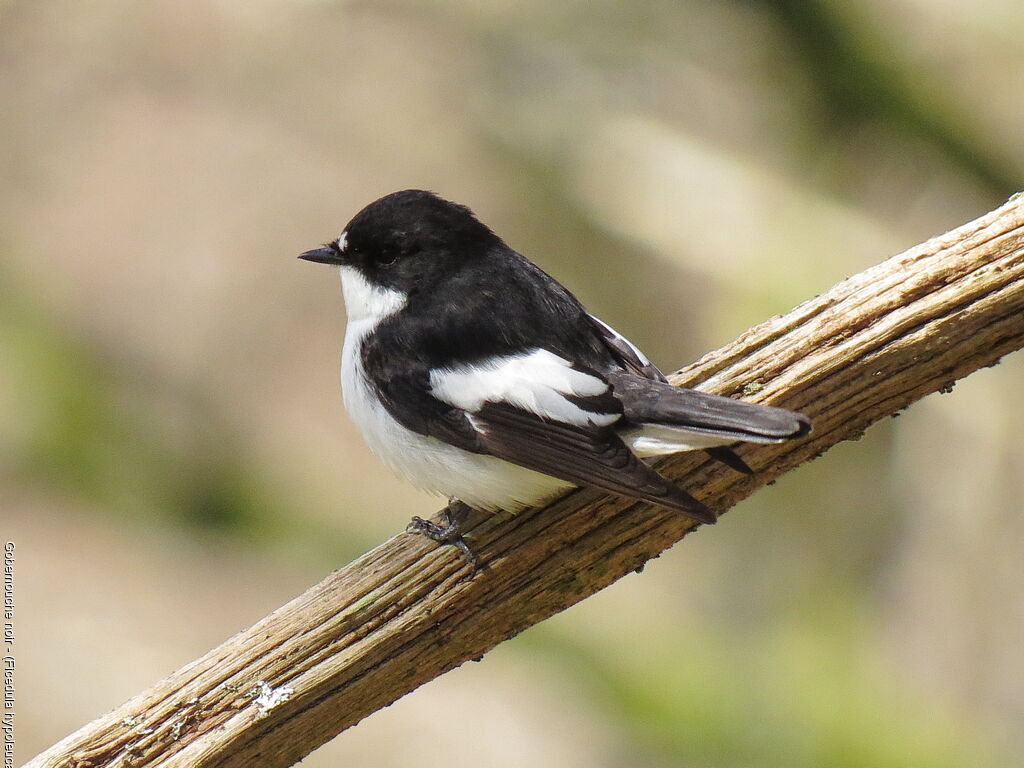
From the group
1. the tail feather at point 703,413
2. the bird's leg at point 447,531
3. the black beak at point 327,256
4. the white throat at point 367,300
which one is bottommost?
the tail feather at point 703,413

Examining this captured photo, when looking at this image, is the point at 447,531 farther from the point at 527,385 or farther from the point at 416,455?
the point at 527,385

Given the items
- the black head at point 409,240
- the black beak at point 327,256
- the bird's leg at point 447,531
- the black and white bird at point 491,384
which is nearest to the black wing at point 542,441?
the black and white bird at point 491,384

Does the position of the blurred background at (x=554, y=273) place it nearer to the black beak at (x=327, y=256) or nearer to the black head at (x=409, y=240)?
the black head at (x=409, y=240)

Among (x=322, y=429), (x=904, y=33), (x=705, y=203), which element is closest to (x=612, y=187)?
(x=705, y=203)

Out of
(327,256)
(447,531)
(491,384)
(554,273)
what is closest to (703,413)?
(491,384)

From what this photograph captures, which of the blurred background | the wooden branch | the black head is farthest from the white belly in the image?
the blurred background

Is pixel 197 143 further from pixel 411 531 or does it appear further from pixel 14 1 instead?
pixel 411 531

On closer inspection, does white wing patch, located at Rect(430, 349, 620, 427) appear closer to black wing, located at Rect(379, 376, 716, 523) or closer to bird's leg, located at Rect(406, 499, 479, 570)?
black wing, located at Rect(379, 376, 716, 523)
